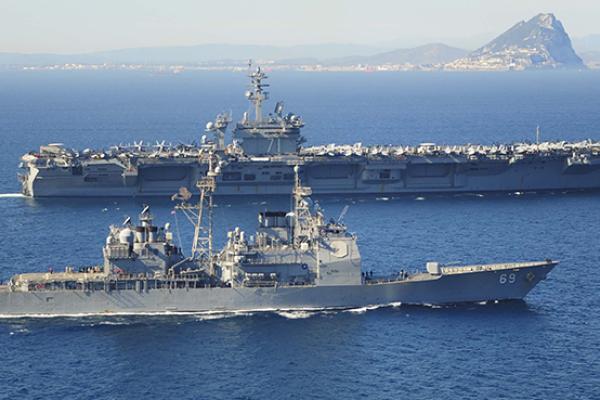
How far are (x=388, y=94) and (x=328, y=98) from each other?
20.1m

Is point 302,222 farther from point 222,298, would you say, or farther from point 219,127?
point 219,127

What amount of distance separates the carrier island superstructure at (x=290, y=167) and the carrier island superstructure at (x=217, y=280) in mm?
24670

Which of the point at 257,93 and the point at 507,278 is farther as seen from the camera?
the point at 257,93

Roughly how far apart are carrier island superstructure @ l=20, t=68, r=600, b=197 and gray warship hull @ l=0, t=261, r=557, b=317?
2535 cm

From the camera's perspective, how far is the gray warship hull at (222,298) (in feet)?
127

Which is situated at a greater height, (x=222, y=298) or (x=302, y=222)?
(x=302, y=222)

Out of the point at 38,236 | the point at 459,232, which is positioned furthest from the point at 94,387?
the point at 459,232

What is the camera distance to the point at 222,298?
38.8 meters

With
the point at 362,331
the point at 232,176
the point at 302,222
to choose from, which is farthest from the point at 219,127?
the point at 362,331

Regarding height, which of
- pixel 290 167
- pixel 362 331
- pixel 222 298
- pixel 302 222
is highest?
pixel 290 167

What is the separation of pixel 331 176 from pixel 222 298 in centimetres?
2784

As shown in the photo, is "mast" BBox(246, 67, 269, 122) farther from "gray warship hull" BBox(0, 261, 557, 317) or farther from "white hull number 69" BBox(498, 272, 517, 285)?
"white hull number 69" BBox(498, 272, 517, 285)

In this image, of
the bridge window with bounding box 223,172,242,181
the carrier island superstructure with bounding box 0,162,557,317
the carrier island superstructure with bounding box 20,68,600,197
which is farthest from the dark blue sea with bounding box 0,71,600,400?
the bridge window with bounding box 223,172,242,181

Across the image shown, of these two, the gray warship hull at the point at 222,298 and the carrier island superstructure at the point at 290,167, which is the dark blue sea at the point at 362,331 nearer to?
the gray warship hull at the point at 222,298
